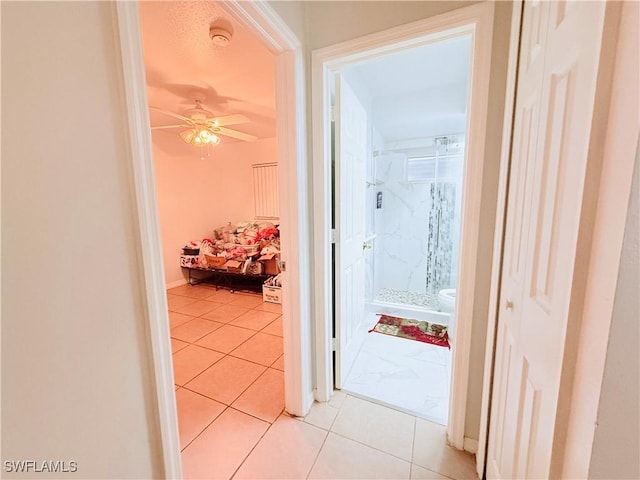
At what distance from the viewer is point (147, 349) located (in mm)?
694

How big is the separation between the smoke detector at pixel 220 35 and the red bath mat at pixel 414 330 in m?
2.78

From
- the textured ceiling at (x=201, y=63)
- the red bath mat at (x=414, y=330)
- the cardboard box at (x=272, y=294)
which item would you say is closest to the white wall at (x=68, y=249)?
the textured ceiling at (x=201, y=63)

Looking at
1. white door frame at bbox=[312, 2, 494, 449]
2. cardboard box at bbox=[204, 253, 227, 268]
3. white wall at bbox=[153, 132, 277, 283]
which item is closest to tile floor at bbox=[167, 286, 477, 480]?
white door frame at bbox=[312, 2, 494, 449]

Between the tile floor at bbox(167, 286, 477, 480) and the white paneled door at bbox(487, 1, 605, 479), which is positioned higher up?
the white paneled door at bbox(487, 1, 605, 479)

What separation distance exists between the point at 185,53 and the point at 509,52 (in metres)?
2.14

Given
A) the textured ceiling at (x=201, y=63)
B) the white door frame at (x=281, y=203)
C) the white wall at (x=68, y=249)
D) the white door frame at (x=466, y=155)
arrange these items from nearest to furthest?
1. the white wall at (x=68, y=249)
2. the white door frame at (x=281, y=203)
3. the white door frame at (x=466, y=155)
4. the textured ceiling at (x=201, y=63)

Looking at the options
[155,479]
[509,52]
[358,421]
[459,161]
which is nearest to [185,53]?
[509,52]

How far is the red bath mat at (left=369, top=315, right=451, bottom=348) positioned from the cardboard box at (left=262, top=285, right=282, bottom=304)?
135 centimetres

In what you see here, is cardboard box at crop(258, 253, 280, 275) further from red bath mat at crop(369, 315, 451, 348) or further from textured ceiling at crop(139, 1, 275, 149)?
textured ceiling at crop(139, 1, 275, 149)

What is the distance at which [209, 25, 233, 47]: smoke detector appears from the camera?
1.65 metres

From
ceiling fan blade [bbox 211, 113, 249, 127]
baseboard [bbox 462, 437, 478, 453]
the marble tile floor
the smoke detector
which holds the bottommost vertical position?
the marble tile floor

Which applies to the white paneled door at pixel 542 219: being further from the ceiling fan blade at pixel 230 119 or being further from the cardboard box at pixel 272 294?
the cardboard box at pixel 272 294

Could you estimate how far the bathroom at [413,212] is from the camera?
73.2 inches

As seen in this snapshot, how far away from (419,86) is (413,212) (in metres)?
2.02
